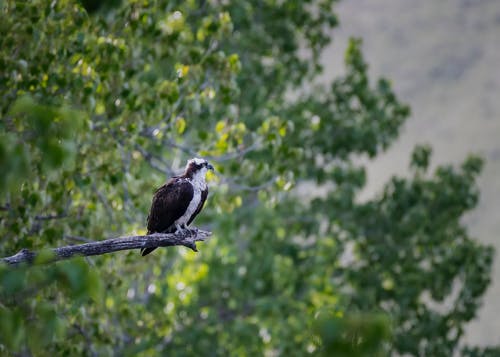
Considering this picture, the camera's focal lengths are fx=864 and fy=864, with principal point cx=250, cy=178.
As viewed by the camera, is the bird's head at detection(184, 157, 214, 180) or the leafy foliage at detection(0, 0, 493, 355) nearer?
the leafy foliage at detection(0, 0, 493, 355)

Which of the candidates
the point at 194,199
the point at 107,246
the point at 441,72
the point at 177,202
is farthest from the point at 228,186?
the point at 441,72

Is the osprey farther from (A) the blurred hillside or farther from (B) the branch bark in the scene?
(A) the blurred hillside

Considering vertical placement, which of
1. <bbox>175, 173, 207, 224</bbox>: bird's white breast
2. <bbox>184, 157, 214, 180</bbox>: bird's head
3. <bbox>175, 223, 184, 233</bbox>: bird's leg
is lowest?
<bbox>175, 223, 184, 233</bbox>: bird's leg

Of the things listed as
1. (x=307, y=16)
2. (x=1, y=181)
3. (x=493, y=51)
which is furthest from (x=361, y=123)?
(x=493, y=51)

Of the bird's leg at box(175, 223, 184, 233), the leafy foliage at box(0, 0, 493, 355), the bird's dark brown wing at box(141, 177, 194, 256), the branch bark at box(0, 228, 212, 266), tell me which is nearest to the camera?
the branch bark at box(0, 228, 212, 266)

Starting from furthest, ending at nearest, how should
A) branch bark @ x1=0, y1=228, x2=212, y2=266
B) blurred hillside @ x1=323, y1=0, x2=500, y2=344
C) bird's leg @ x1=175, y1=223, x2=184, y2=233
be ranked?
blurred hillside @ x1=323, y1=0, x2=500, y2=344, bird's leg @ x1=175, y1=223, x2=184, y2=233, branch bark @ x1=0, y1=228, x2=212, y2=266

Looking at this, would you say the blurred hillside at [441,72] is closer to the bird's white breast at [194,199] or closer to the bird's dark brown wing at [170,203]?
the bird's white breast at [194,199]

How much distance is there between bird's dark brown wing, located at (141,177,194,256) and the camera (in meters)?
11.3

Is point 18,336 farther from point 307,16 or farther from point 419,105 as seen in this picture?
point 419,105

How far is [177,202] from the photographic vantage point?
11336 mm

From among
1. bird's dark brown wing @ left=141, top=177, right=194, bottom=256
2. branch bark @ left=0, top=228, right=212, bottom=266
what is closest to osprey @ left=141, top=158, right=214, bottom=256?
bird's dark brown wing @ left=141, top=177, right=194, bottom=256

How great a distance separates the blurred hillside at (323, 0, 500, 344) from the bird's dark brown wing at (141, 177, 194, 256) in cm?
8973

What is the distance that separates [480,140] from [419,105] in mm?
16706

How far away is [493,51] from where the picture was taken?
136 m
